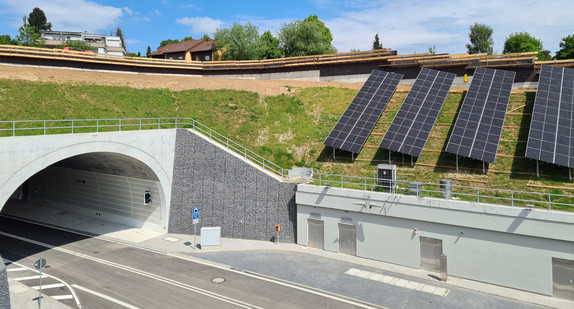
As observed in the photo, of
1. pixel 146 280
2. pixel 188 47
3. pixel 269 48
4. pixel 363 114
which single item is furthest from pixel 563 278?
pixel 188 47

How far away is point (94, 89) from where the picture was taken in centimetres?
3269

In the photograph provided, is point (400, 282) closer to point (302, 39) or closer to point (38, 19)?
point (302, 39)

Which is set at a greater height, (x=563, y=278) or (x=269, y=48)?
(x=269, y=48)

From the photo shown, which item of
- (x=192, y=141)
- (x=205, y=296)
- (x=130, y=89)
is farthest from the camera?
(x=130, y=89)

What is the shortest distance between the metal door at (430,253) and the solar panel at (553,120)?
7.81 metres

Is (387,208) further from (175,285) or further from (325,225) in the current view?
(175,285)

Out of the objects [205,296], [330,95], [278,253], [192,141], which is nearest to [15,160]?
[192,141]

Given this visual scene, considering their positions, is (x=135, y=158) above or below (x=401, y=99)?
below

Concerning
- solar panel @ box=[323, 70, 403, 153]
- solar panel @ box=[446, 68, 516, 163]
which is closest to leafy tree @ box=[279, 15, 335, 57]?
solar panel @ box=[323, 70, 403, 153]

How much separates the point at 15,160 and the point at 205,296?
12.6 meters

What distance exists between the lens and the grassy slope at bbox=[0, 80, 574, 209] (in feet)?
75.4

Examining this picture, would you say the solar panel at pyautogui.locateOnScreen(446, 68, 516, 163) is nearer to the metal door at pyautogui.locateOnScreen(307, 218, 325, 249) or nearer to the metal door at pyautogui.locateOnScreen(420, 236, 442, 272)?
the metal door at pyautogui.locateOnScreen(420, 236, 442, 272)

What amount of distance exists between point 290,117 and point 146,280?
1990 cm

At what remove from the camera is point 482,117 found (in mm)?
25047
